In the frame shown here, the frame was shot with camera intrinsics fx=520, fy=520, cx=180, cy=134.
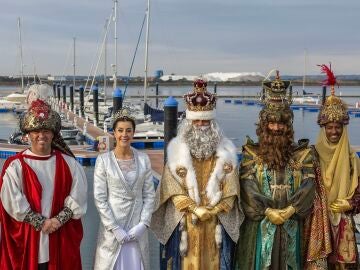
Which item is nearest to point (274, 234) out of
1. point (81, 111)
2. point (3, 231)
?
point (3, 231)

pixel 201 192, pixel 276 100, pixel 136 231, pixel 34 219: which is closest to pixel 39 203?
pixel 34 219

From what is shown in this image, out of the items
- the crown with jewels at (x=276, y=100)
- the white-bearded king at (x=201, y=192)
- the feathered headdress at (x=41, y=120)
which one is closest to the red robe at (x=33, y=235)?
the feathered headdress at (x=41, y=120)

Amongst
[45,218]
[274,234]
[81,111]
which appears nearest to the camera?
[45,218]

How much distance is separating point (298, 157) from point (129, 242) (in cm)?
154

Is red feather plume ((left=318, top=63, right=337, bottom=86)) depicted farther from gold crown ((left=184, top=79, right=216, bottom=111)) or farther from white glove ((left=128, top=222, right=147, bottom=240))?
white glove ((left=128, top=222, right=147, bottom=240))

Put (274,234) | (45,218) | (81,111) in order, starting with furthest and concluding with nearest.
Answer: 1. (81,111)
2. (274,234)
3. (45,218)

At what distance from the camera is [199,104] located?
4.30 m

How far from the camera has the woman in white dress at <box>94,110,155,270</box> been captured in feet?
13.6

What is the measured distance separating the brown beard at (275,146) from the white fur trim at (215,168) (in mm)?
251

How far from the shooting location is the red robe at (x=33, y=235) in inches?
154

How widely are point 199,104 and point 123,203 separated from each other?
1019 millimetres

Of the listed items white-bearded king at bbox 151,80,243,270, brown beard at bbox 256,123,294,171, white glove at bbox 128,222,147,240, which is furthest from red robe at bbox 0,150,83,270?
brown beard at bbox 256,123,294,171

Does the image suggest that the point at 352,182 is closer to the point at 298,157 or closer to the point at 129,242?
the point at 298,157

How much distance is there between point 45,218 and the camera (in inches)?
153
